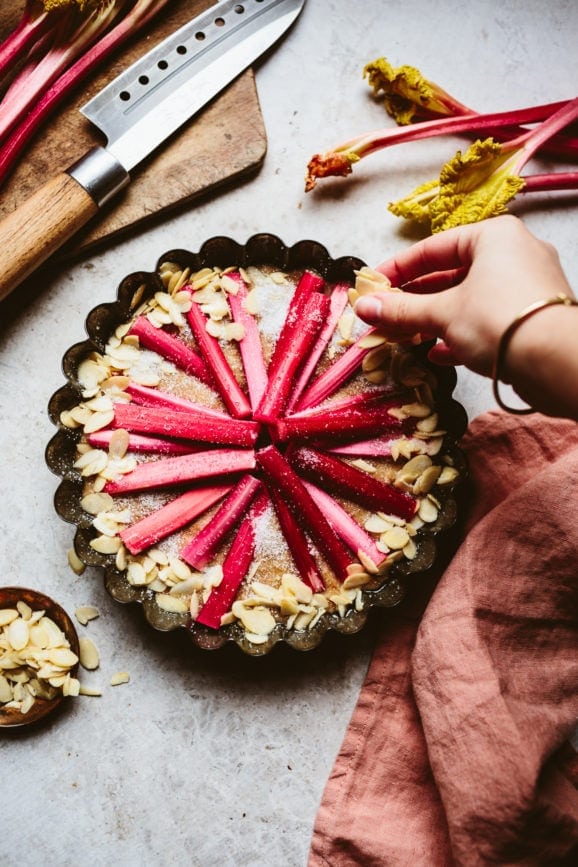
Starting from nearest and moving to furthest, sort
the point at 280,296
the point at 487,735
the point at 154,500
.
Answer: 1. the point at 487,735
2. the point at 154,500
3. the point at 280,296

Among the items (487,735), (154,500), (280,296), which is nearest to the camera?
(487,735)

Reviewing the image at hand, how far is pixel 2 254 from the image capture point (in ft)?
5.30

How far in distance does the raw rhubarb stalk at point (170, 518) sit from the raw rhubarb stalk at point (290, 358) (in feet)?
0.62

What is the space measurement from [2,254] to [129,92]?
18.5 inches

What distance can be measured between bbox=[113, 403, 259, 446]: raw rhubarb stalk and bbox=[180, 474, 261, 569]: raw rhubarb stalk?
90mm

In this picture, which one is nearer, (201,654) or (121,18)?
(201,654)

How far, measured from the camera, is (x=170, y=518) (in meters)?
1.56

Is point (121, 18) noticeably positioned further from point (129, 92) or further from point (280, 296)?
point (280, 296)

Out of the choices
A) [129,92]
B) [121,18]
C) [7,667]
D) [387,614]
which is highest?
[121,18]

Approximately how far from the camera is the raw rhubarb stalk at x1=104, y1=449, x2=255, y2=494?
1563mm

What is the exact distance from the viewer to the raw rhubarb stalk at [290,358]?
5.19 feet

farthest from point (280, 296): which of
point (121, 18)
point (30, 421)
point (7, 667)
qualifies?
point (7, 667)

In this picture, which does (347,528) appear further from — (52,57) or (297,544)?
(52,57)

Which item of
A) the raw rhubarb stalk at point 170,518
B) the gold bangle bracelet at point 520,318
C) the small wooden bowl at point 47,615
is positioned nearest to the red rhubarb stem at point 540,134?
the gold bangle bracelet at point 520,318
